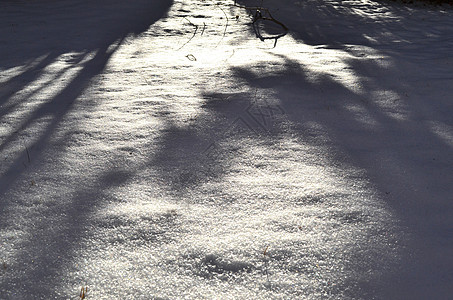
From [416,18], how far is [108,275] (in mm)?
6523

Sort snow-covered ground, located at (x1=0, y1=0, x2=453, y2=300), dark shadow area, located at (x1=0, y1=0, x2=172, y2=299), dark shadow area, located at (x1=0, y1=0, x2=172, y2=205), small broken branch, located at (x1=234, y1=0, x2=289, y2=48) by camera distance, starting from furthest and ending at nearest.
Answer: small broken branch, located at (x1=234, y1=0, x2=289, y2=48) < dark shadow area, located at (x1=0, y1=0, x2=172, y2=205) < dark shadow area, located at (x1=0, y1=0, x2=172, y2=299) < snow-covered ground, located at (x1=0, y1=0, x2=453, y2=300)

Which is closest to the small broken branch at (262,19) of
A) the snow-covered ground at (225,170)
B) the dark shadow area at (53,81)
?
the snow-covered ground at (225,170)

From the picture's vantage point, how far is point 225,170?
8.44ft

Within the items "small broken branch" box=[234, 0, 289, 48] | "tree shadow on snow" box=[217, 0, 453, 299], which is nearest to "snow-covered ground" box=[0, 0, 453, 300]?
"tree shadow on snow" box=[217, 0, 453, 299]

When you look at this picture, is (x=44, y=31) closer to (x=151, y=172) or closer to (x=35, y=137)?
(x=35, y=137)

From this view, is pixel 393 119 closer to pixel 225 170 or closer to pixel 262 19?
pixel 225 170

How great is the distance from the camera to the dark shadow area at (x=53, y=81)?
1904 mm

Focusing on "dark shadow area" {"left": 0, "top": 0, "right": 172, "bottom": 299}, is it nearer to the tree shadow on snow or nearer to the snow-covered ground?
the snow-covered ground

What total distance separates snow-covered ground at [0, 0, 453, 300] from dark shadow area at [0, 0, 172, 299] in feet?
0.05

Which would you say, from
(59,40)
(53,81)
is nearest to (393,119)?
(53,81)

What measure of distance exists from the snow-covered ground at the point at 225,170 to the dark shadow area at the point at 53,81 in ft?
0.05

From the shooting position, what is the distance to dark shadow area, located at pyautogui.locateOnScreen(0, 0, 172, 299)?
6.25ft

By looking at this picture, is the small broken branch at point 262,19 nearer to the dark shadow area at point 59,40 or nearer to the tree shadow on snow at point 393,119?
the tree shadow on snow at point 393,119

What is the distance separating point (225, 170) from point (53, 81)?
2313mm
